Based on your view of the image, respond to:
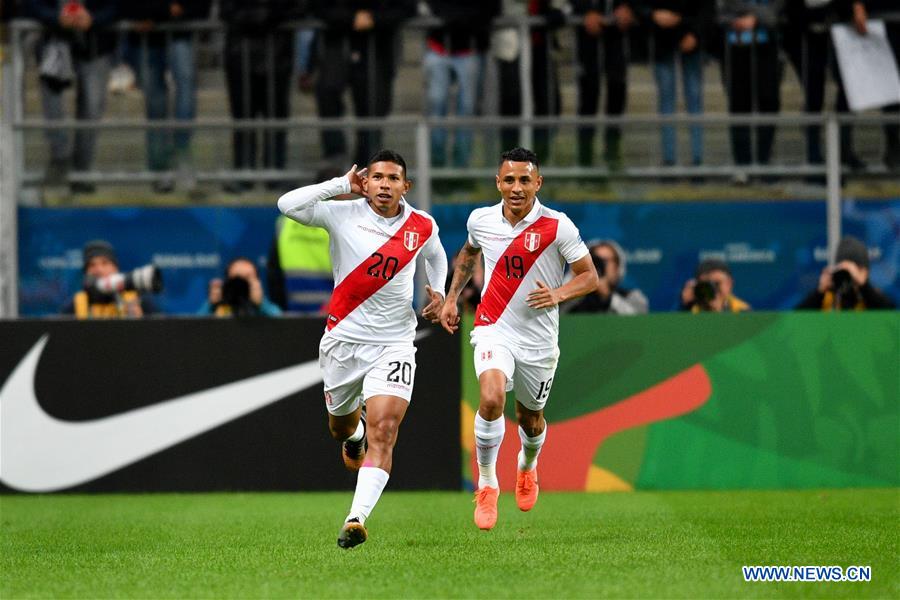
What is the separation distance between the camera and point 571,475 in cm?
1428

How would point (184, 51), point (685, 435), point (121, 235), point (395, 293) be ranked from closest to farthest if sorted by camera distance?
point (395, 293) < point (685, 435) < point (121, 235) < point (184, 51)

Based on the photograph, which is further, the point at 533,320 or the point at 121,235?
the point at 121,235

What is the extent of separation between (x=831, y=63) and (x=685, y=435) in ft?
14.3

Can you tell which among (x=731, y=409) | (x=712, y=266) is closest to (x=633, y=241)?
(x=712, y=266)

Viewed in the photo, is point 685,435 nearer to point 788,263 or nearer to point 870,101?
point 788,263

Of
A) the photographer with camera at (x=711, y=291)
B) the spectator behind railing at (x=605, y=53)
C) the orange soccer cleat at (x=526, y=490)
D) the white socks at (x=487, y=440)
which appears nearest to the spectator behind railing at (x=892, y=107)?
the photographer with camera at (x=711, y=291)

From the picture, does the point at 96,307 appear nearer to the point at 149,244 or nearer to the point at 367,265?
the point at 149,244

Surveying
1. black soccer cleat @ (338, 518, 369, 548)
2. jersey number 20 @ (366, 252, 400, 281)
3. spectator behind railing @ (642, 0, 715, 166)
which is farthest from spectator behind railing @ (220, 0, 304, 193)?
black soccer cleat @ (338, 518, 369, 548)

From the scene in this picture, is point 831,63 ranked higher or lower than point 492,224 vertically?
higher

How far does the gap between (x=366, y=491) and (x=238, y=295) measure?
17.2 ft

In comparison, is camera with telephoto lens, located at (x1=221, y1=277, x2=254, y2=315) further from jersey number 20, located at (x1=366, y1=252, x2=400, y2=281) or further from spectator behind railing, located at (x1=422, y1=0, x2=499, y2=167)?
jersey number 20, located at (x1=366, y1=252, x2=400, y2=281)

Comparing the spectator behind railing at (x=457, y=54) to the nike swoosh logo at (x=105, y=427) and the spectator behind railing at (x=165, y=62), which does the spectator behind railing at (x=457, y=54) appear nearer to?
the spectator behind railing at (x=165, y=62)

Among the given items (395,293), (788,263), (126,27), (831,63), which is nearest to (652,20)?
(831,63)

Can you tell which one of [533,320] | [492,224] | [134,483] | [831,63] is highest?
[831,63]
